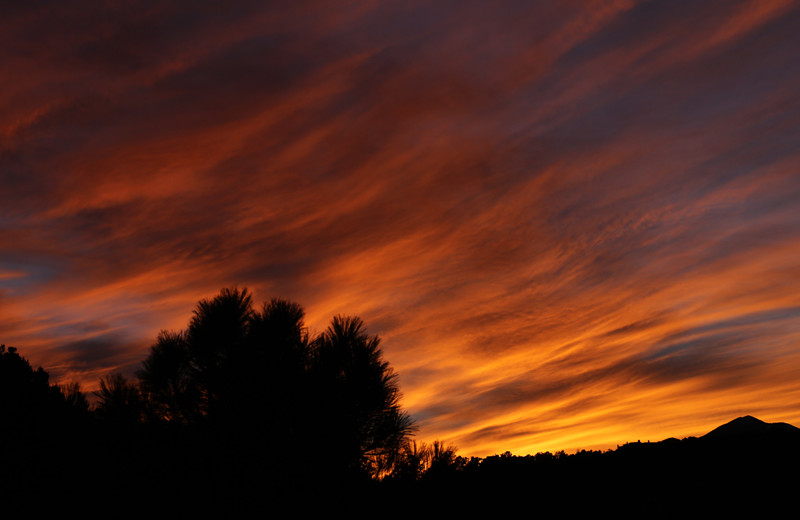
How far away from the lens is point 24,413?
10.3 metres

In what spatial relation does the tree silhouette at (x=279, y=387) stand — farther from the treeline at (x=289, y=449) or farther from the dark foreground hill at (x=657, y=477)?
the dark foreground hill at (x=657, y=477)

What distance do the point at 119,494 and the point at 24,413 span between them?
2.77 metres

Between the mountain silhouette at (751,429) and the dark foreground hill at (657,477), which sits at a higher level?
the mountain silhouette at (751,429)

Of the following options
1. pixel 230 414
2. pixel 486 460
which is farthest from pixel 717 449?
pixel 230 414

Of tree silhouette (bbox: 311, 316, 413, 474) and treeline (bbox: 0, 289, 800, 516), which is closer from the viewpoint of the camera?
treeline (bbox: 0, 289, 800, 516)

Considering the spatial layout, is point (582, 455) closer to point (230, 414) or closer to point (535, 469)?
point (535, 469)

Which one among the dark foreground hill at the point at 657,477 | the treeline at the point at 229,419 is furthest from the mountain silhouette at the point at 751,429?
the treeline at the point at 229,419

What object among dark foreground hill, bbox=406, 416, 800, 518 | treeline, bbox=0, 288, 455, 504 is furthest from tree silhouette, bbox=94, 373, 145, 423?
dark foreground hill, bbox=406, 416, 800, 518

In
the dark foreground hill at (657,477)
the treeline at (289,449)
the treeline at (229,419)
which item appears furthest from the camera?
the treeline at (229,419)

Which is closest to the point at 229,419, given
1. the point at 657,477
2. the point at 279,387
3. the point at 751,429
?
the point at 279,387

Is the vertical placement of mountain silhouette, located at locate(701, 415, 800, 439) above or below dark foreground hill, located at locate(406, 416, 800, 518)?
above

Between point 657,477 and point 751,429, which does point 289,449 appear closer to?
point 657,477

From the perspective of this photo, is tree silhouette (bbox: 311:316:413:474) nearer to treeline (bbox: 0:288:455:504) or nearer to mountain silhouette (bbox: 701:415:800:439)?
treeline (bbox: 0:288:455:504)

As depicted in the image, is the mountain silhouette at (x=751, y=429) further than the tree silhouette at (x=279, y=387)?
No
